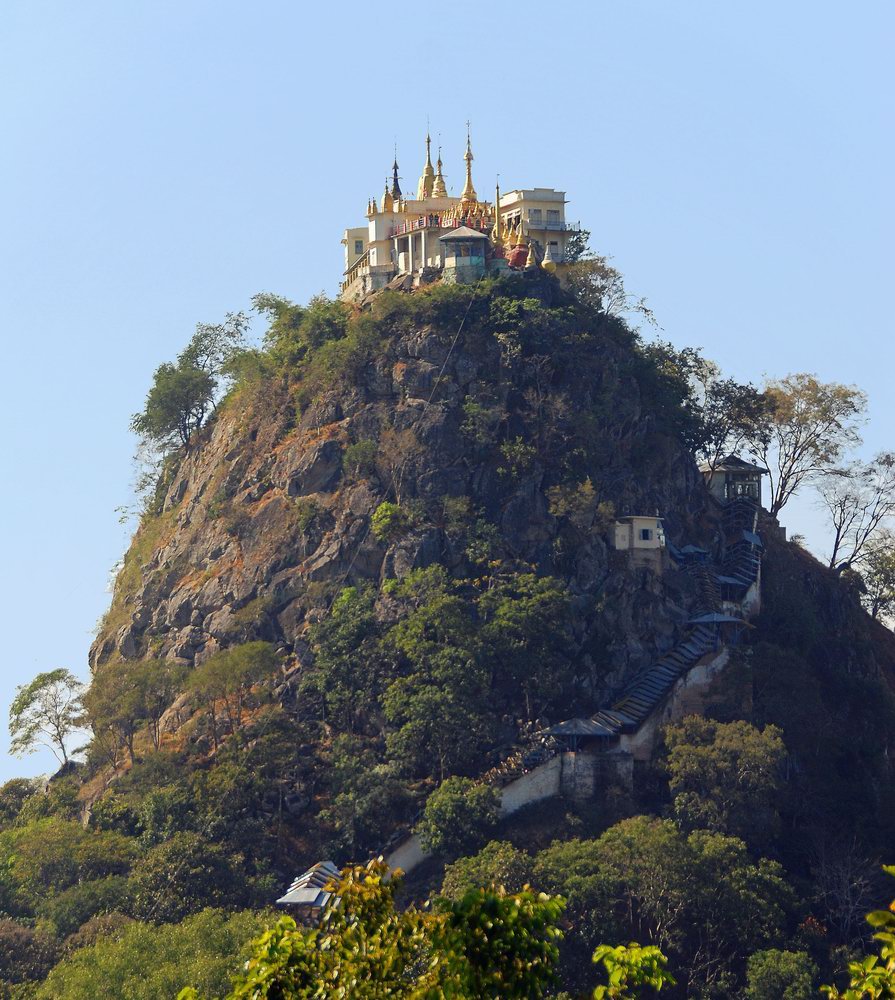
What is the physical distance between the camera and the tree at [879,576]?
7281 centimetres

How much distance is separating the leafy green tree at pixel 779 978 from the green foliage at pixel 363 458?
20.1m

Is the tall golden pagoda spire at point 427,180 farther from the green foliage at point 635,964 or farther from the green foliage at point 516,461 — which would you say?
the green foliage at point 635,964

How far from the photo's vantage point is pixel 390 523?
6159cm

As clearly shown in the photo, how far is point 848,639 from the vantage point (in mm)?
66438

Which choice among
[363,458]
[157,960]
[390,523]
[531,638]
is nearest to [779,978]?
[531,638]

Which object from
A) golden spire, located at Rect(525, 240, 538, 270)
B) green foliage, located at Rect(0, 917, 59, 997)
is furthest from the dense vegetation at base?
golden spire, located at Rect(525, 240, 538, 270)

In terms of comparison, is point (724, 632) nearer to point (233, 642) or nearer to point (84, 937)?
point (233, 642)

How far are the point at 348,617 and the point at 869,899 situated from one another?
16.3 m

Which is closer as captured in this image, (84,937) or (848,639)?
(84,937)

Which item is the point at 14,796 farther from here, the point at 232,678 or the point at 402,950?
the point at 402,950

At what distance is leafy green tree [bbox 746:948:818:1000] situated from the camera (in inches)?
1953

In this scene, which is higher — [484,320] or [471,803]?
[484,320]

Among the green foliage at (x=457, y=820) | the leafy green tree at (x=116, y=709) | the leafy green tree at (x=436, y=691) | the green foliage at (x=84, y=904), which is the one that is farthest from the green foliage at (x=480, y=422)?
the green foliage at (x=84, y=904)

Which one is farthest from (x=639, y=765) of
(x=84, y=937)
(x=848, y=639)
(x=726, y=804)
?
(x=84, y=937)
